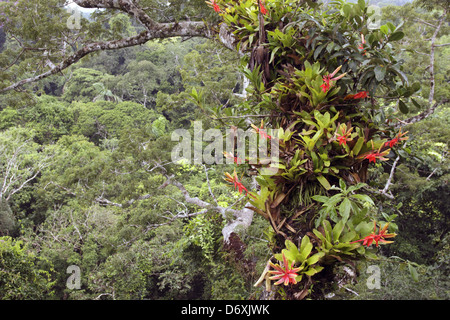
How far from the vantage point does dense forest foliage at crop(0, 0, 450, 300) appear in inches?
40.8

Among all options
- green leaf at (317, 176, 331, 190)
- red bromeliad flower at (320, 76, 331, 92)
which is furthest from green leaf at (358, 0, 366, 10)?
green leaf at (317, 176, 331, 190)

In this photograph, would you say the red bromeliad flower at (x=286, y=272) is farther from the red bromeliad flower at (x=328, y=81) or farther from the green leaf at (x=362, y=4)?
the green leaf at (x=362, y=4)

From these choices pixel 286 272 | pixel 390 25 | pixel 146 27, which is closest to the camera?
pixel 286 272

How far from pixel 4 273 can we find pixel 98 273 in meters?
2.31

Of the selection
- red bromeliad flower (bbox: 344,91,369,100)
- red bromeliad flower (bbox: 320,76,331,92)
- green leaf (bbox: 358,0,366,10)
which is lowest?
red bromeliad flower (bbox: 344,91,369,100)

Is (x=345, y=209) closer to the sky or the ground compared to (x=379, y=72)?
closer to the ground

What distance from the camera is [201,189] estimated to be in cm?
748

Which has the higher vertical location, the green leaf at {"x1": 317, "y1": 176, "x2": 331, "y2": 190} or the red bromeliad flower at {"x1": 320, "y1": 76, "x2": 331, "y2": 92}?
the red bromeliad flower at {"x1": 320, "y1": 76, "x2": 331, "y2": 92}

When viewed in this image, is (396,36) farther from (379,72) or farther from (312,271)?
(312,271)

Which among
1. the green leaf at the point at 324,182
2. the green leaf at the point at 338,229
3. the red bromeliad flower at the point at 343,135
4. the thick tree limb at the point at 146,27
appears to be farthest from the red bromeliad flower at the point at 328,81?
the thick tree limb at the point at 146,27

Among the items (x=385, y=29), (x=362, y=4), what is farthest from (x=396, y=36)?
(x=362, y=4)

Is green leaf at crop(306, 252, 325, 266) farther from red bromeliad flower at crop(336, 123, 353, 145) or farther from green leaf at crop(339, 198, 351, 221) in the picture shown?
red bromeliad flower at crop(336, 123, 353, 145)

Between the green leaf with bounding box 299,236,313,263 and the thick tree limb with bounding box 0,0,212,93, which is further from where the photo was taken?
the thick tree limb with bounding box 0,0,212,93

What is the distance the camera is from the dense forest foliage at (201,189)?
1.04m
